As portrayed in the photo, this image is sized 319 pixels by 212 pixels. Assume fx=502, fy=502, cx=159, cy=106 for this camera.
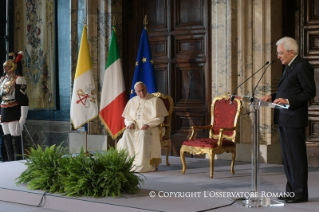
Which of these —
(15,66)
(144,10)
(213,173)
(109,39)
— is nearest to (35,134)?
(15,66)

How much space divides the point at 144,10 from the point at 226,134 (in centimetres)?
290

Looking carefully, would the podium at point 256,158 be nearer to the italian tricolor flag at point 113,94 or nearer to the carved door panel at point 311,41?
the carved door panel at point 311,41

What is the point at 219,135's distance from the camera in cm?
613

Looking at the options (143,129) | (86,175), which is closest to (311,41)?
(143,129)

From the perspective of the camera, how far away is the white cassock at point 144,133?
21.3 ft

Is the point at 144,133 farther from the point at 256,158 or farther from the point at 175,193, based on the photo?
the point at 256,158

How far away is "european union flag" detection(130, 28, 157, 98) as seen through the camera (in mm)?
7512

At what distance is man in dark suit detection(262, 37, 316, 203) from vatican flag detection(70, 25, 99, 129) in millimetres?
3888

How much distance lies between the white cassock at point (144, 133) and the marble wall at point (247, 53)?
1.04m

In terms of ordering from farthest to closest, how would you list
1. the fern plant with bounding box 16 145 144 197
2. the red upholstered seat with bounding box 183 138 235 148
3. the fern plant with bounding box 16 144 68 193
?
1. the red upholstered seat with bounding box 183 138 235 148
2. the fern plant with bounding box 16 144 68 193
3. the fern plant with bounding box 16 145 144 197

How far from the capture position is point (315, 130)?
7004 millimetres

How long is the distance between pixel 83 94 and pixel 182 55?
1.66 m

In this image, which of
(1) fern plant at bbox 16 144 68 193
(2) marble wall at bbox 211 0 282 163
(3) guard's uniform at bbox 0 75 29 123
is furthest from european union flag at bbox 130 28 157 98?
(1) fern plant at bbox 16 144 68 193

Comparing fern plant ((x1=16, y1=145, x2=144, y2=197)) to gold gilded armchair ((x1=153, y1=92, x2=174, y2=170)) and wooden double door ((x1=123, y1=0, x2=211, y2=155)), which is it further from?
wooden double door ((x1=123, y1=0, x2=211, y2=155))
